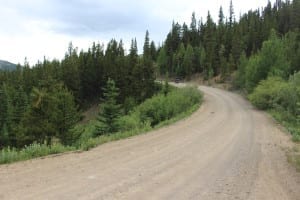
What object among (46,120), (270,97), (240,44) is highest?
(240,44)

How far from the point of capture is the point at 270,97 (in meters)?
33.6

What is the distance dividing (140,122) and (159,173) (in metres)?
17.7

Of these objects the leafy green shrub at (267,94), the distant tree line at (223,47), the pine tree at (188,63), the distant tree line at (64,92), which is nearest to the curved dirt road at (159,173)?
the leafy green shrub at (267,94)

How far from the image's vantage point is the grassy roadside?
1111cm

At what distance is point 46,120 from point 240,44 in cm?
5773

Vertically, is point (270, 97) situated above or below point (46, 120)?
above

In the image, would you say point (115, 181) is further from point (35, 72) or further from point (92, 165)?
point (35, 72)

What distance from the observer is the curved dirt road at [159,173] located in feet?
24.2

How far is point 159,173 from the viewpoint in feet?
30.2

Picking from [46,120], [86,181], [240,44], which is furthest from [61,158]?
[240,44]

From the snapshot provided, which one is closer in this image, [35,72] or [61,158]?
[61,158]

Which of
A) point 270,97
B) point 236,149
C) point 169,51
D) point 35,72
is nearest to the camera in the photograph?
point 236,149

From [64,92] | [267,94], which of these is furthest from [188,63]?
[267,94]

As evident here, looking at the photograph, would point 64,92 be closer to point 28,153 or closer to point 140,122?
point 140,122
